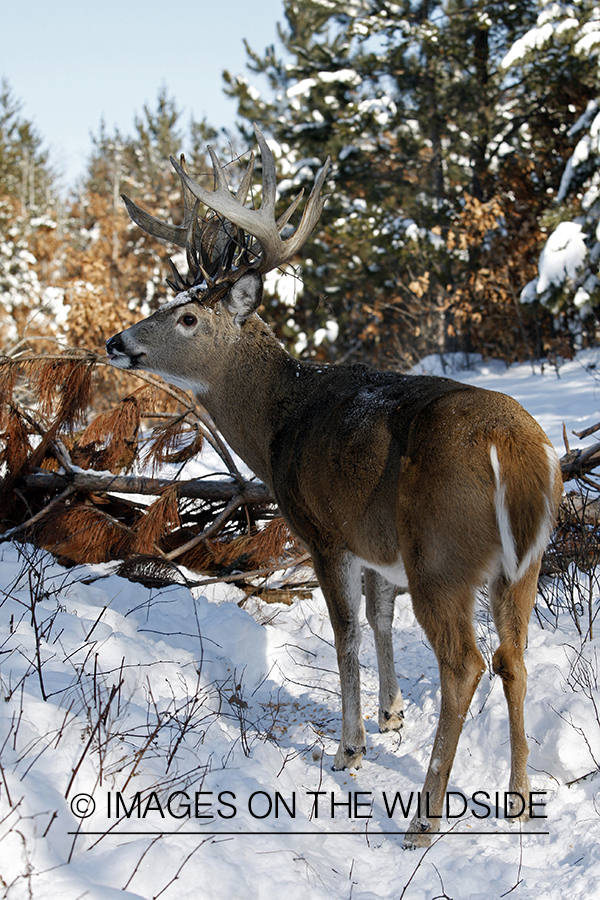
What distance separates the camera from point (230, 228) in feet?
15.9

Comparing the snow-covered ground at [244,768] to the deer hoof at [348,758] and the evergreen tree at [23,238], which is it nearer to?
the deer hoof at [348,758]

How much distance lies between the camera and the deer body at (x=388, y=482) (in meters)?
2.95

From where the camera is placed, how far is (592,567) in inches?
182

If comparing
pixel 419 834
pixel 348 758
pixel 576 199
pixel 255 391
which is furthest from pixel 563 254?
pixel 419 834

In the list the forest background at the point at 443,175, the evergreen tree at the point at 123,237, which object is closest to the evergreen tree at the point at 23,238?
the evergreen tree at the point at 123,237

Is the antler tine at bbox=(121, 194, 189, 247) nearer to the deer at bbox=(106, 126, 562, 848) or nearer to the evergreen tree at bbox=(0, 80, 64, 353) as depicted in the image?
the deer at bbox=(106, 126, 562, 848)

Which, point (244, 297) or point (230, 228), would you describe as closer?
point (244, 297)

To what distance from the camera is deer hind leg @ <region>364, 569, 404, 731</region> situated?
4080 millimetres

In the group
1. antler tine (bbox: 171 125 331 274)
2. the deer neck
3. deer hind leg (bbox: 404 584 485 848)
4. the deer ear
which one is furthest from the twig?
deer hind leg (bbox: 404 584 485 848)

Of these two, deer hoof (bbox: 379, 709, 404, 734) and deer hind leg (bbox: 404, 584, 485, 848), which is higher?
deer hind leg (bbox: 404, 584, 485, 848)

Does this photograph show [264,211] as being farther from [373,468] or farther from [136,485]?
[136,485]

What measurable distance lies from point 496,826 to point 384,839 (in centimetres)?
47

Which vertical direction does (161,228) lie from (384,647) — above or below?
above

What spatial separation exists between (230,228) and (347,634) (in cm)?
276
